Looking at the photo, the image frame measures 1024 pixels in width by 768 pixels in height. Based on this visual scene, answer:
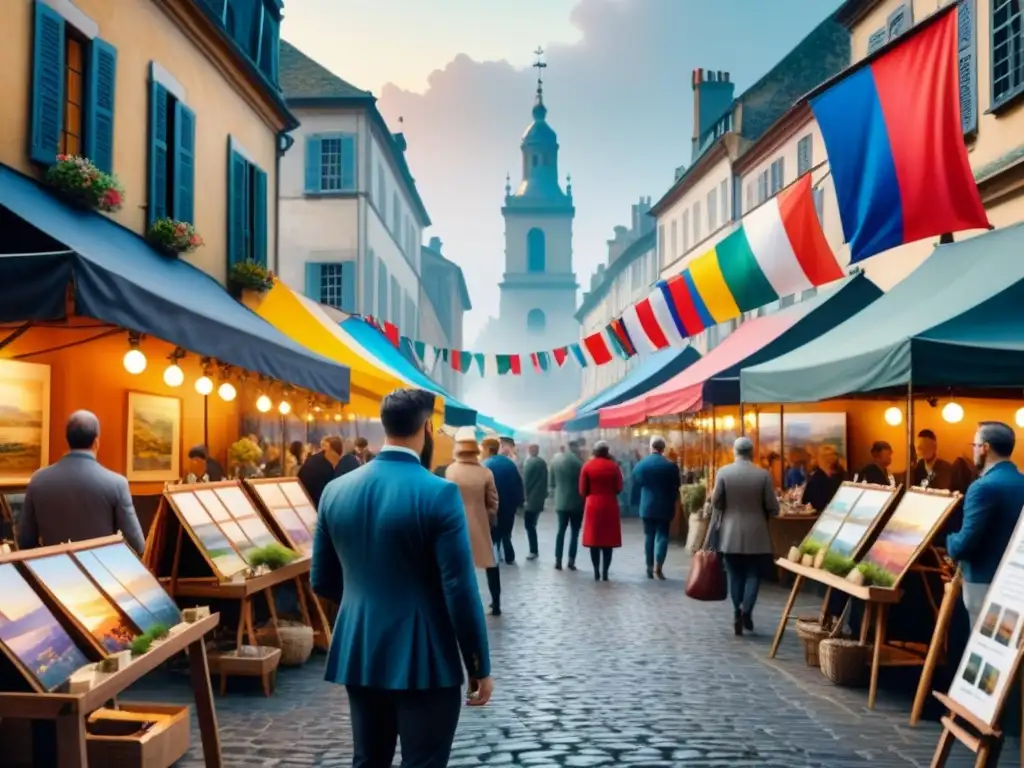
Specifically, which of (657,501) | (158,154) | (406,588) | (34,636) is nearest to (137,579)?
(34,636)

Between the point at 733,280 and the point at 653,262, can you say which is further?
the point at 653,262

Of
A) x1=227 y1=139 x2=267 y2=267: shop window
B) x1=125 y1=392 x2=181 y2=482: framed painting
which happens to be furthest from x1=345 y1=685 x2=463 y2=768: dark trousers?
x1=227 y1=139 x2=267 y2=267: shop window

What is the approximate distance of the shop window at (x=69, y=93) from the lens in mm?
10352

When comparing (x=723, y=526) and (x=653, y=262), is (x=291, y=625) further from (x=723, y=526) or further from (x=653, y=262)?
(x=653, y=262)

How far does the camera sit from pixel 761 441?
2180cm

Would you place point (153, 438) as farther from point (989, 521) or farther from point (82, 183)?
point (989, 521)

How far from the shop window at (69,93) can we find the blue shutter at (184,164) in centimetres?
173

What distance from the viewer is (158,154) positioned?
13414mm

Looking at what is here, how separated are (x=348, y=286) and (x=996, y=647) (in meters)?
26.1

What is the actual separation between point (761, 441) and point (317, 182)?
15199 mm

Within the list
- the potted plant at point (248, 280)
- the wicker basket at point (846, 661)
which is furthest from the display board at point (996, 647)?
the potted plant at point (248, 280)

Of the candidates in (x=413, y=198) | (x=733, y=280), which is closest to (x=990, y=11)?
(x=733, y=280)

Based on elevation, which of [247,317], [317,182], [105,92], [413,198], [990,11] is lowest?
[247,317]

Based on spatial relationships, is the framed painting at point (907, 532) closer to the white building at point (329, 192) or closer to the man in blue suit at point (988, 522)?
the man in blue suit at point (988, 522)
